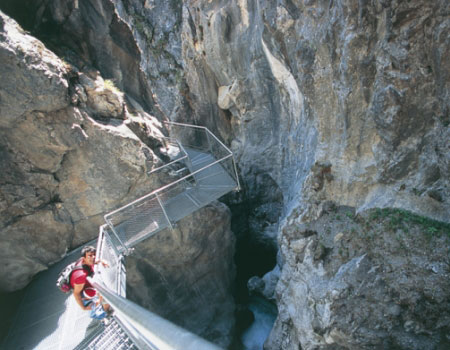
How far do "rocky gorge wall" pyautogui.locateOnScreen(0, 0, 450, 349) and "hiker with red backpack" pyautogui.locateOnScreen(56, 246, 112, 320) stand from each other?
4.59m

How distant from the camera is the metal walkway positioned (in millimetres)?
1813

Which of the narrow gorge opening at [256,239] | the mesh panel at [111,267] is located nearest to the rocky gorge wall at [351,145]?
the narrow gorge opening at [256,239]

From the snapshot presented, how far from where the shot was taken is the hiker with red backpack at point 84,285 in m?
3.89

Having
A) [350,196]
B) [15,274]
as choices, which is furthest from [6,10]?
[350,196]

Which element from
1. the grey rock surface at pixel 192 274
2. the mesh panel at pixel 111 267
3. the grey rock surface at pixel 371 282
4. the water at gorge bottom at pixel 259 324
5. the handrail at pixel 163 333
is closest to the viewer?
the handrail at pixel 163 333

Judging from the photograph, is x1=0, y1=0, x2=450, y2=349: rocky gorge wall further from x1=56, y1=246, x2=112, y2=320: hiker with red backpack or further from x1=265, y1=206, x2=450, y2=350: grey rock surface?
x1=56, y1=246, x2=112, y2=320: hiker with red backpack

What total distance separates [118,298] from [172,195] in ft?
17.6

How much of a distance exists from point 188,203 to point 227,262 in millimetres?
4545

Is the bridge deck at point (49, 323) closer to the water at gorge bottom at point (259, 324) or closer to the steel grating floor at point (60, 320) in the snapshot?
the steel grating floor at point (60, 320)

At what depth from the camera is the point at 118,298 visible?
8.44ft

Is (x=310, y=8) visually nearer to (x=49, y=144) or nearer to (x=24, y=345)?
(x=49, y=144)

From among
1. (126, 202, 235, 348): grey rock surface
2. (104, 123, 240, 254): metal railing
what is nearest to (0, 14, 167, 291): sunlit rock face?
(104, 123, 240, 254): metal railing

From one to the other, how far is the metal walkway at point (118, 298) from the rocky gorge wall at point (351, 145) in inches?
127

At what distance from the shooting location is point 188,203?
7.90 m
